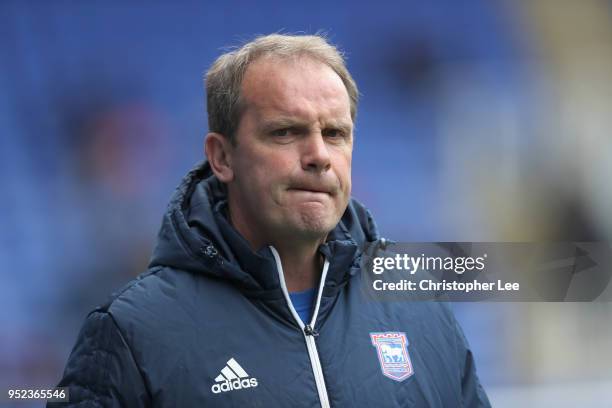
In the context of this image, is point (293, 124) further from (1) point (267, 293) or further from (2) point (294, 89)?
(1) point (267, 293)

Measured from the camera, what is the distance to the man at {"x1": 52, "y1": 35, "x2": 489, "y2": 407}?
1.35 meters

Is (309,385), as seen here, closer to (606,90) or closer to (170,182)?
(170,182)

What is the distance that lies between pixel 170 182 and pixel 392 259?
1.47 metres

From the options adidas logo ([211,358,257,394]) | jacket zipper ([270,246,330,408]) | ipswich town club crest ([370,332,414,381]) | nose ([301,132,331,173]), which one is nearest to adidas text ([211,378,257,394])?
adidas logo ([211,358,257,394])

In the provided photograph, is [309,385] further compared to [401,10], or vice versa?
[401,10]

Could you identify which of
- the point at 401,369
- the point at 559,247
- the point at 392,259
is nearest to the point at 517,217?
the point at 559,247

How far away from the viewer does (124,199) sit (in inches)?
115

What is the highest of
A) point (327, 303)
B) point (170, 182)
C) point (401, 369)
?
point (170, 182)

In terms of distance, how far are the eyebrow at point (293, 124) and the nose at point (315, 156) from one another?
0.03 meters

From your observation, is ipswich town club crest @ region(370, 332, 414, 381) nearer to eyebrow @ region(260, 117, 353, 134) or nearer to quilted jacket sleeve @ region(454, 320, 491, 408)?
quilted jacket sleeve @ region(454, 320, 491, 408)

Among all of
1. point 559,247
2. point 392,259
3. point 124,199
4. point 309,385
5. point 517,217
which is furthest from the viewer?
point 517,217

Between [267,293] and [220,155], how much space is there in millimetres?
273

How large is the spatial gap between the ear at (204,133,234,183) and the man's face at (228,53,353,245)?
3 centimetres

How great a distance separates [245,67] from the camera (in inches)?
59.2
